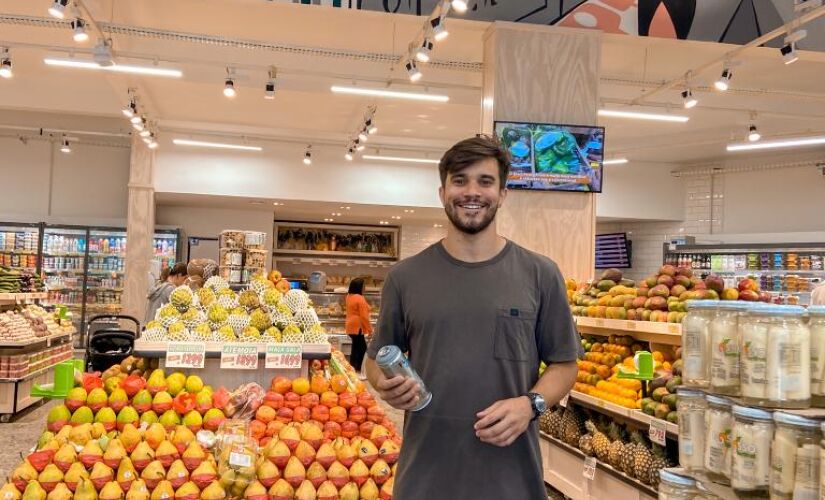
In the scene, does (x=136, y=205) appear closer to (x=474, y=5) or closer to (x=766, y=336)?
(x=474, y=5)

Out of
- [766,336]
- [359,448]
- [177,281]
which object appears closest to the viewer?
[766,336]

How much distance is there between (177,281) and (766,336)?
7324mm

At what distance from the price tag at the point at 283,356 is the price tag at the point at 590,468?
1.98 metres

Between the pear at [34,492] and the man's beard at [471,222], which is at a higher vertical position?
the man's beard at [471,222]

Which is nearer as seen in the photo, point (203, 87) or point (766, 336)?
point (766, 336)

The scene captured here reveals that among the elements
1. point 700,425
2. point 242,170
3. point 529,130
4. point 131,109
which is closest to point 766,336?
point 700,425

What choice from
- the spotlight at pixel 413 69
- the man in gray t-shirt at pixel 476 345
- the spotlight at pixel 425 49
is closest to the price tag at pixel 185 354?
the man in gray t-shirt at pixel 476 345

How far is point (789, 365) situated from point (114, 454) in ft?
8.34

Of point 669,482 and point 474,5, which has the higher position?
point 474,5

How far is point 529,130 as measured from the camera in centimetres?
618

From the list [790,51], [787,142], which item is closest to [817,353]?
[790,51]

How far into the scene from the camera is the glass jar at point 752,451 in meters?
1.86

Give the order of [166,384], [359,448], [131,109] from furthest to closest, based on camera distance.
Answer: [131,109]
[166,384]
[359,448]

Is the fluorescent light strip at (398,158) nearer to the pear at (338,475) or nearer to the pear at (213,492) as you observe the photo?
the pear at (338,475)
